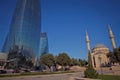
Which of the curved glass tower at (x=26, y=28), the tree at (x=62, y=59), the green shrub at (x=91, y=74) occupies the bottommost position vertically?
the green shrub at (x=91, y=74)

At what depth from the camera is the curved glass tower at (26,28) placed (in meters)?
123

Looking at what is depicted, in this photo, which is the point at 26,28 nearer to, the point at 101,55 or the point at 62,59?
the point at 62,59

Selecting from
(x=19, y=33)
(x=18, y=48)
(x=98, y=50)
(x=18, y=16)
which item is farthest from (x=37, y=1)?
(x=98, y=50)

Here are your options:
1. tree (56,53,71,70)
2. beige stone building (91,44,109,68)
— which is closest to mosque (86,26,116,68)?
beige stone building (91,44,109,68)

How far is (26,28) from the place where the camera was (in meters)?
129

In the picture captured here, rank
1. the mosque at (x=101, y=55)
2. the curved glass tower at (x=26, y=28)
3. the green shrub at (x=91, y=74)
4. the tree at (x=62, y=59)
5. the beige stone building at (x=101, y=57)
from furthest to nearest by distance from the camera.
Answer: the curved glass tower at (x=26, y=28) → the beige stone building at (x=101, y=57) → the tree at (x=62, y=59) → the mosque at (x=101, y=55) → the green shrub at (x=91, y=74)

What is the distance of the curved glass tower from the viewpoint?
405 feet

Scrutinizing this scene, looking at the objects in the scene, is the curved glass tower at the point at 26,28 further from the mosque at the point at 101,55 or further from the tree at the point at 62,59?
the mosque at the point at 101,55

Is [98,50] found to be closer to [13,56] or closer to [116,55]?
[116,55]

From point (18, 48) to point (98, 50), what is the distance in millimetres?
68920

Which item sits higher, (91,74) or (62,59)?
(62,59)

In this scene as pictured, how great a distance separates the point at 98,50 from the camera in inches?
3760

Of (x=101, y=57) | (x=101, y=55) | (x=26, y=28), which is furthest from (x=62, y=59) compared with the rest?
(x=26, y=28)

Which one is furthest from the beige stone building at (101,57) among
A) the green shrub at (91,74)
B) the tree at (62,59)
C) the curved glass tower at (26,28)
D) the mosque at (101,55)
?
the green shrub at (91,74)
